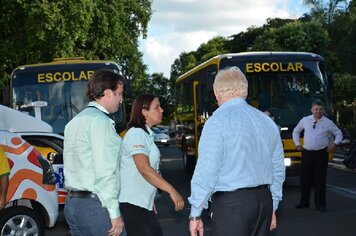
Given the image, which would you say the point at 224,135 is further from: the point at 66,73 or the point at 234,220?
the point at 66,73

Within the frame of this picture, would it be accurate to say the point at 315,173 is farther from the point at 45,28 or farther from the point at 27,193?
the point at 45,28

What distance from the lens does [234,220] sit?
13.1 ft

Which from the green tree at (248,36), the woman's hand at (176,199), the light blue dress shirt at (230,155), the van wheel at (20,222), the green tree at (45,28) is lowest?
the van wheel at (20,222)

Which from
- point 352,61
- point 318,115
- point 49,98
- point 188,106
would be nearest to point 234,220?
point 318,115

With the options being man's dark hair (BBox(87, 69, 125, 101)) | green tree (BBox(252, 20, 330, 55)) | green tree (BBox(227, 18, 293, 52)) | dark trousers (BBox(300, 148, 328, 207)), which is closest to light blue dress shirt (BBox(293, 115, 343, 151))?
dark trousers (BBox(300, 148, 328, 207))

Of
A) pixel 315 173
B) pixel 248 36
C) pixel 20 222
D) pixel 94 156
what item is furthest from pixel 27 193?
pixel 248 36

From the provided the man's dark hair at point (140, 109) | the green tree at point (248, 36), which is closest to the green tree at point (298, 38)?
the green tree at point (248, 36)

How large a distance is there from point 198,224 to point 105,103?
0.99m

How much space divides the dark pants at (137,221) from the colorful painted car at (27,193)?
3199 mm

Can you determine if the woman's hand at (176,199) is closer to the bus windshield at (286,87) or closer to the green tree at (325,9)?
the bus windshield at (286,87)

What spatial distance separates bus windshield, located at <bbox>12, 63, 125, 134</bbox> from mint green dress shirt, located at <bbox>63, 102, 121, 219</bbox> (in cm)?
1075

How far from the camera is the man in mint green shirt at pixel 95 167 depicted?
12.8 feet

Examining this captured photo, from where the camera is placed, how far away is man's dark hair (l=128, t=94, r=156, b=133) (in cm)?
491

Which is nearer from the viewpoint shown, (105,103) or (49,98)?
(105,103)
